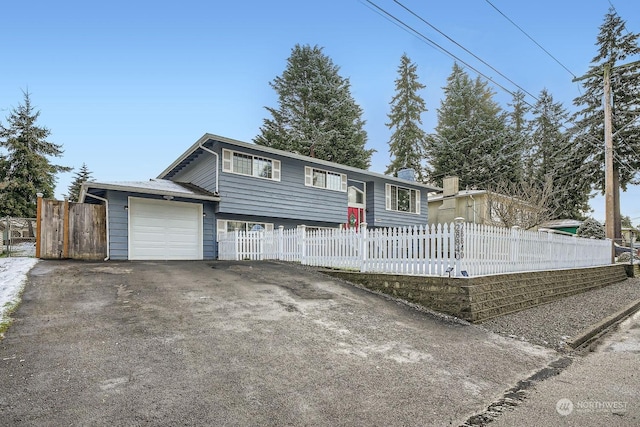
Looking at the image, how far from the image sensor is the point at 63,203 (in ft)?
38.8

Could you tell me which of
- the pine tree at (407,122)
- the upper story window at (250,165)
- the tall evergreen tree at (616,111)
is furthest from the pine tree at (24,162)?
the tall evergreen tree at (616,111)

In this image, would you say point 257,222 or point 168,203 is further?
point 257,222

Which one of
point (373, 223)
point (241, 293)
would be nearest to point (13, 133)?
point (373, 223)

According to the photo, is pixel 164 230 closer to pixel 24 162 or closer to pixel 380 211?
pixel 380 211

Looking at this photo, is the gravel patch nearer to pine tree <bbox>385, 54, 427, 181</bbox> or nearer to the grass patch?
the grass patch

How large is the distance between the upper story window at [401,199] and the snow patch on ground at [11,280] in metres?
16.5

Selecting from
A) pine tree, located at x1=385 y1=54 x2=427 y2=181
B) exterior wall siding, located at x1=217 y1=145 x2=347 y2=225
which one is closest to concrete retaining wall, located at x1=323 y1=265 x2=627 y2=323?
exterior wall siding, located at x1=217 y1=145 x2=347 y2=225

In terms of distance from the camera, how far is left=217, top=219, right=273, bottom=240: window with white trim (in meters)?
15.2

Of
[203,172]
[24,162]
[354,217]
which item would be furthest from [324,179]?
[24,162]

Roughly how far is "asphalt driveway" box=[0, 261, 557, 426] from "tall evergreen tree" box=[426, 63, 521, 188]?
2909cm

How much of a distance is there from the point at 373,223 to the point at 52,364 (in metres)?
17.5

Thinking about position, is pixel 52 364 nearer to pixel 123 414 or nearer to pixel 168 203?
pixel 123 414

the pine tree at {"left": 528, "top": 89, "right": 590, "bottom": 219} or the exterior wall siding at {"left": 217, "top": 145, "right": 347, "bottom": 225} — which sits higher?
the pine tree at {"left": 528, "top": 89, "right": 590, "bottom": 219}

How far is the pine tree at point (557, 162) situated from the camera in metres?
28.6
